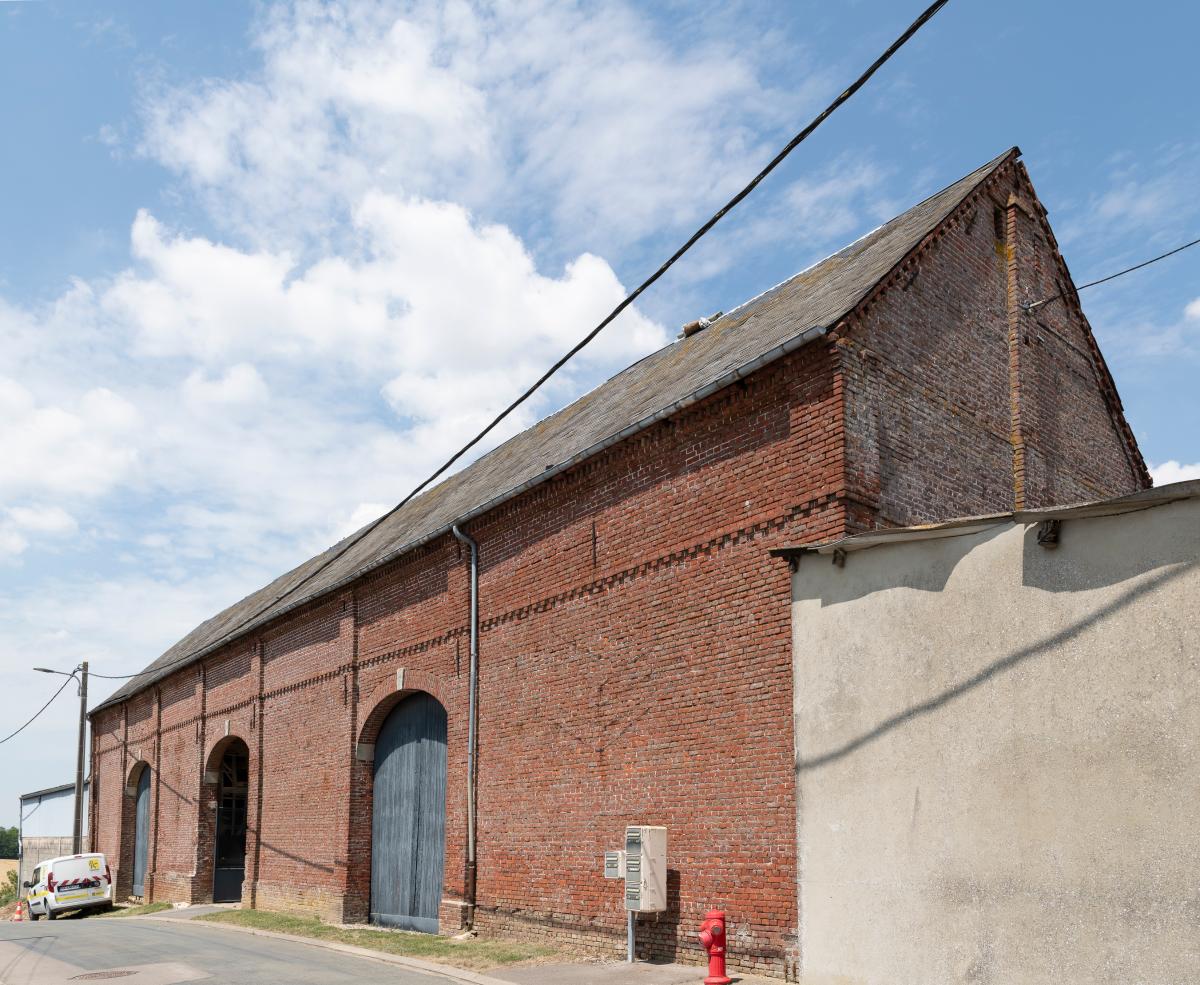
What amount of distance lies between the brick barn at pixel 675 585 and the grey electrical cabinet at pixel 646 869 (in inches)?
6.5

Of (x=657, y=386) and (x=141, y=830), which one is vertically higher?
(x=657, y=386)

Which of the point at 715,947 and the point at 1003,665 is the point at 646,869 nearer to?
the point at 715,947

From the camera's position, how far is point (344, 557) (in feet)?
82.9

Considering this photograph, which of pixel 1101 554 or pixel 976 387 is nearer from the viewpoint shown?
pixel 1101 554

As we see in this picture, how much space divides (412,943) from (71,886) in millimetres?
17534

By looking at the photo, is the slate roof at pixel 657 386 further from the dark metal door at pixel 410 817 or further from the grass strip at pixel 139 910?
the grass strip at pixel 139 910

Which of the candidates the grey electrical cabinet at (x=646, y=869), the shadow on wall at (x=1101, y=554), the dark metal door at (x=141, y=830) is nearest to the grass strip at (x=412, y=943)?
the grey electrical cabinet at (x=646, y=869)

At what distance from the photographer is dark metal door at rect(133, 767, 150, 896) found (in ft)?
110

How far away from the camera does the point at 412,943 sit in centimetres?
1572

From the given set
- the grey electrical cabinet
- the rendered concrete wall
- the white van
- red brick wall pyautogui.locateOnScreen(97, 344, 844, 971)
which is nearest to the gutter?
red brick wall pyautogui.locateOnScreen(97, 344, 844, 971)

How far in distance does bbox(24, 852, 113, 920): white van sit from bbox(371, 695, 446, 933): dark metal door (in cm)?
1355

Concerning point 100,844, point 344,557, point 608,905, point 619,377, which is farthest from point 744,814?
point 100,844

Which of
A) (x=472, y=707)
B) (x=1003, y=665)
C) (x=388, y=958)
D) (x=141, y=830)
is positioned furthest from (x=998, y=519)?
(x=141, y=830)

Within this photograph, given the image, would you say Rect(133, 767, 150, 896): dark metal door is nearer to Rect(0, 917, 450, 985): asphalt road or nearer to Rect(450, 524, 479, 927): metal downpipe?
Rect(0, 917, 450, 985): asphalt road
